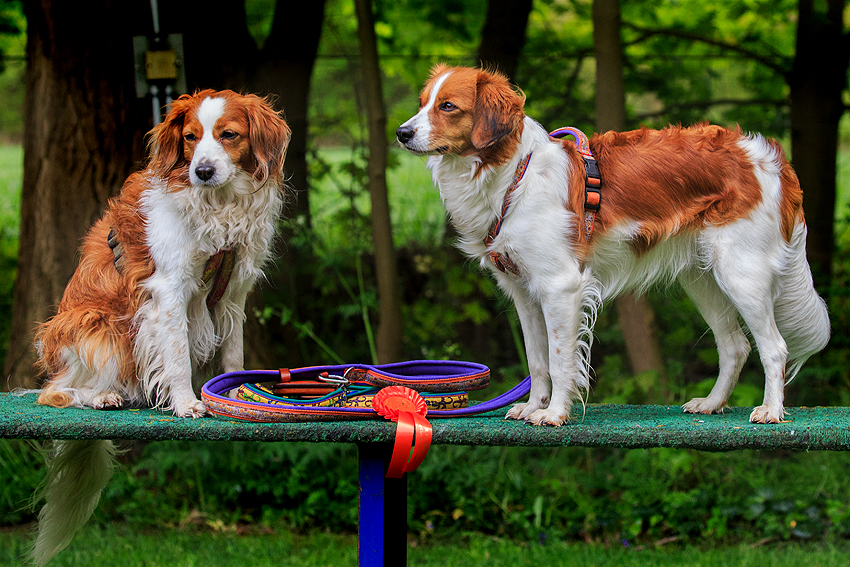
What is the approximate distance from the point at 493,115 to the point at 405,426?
1.14 meters

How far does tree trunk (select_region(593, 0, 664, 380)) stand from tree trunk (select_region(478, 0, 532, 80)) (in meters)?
1.01

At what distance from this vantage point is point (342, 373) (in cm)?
323

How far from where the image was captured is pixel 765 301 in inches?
113

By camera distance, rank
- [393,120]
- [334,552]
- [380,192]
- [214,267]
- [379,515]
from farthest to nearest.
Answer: [393,120], [380,192], [334,552], [214,267], [379,515]

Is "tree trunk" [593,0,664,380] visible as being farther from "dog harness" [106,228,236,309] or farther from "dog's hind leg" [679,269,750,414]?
"dog harness" [106,228,236,309]

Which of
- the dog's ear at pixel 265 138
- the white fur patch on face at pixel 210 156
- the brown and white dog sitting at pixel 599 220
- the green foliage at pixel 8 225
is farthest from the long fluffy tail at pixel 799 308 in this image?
the green foliage at pixel 8 225

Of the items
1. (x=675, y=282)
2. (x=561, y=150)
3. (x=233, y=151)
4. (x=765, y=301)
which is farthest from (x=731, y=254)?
(x=233, y=151)

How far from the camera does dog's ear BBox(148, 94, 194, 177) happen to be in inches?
112

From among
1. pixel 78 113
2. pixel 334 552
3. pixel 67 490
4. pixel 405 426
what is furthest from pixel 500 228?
pixel 78 113

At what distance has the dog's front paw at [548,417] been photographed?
2.72 metres

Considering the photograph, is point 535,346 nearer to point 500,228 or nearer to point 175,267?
point 500,228

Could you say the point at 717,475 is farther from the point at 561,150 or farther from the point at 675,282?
the point at 561,150

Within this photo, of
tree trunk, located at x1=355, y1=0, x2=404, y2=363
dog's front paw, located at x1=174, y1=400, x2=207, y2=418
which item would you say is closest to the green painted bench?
dog's front paw, located at x1=174, y1=400, x2=207, y2=418

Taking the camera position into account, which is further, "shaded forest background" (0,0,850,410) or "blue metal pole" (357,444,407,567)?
"shaded forest background" (0,0,850,410)
